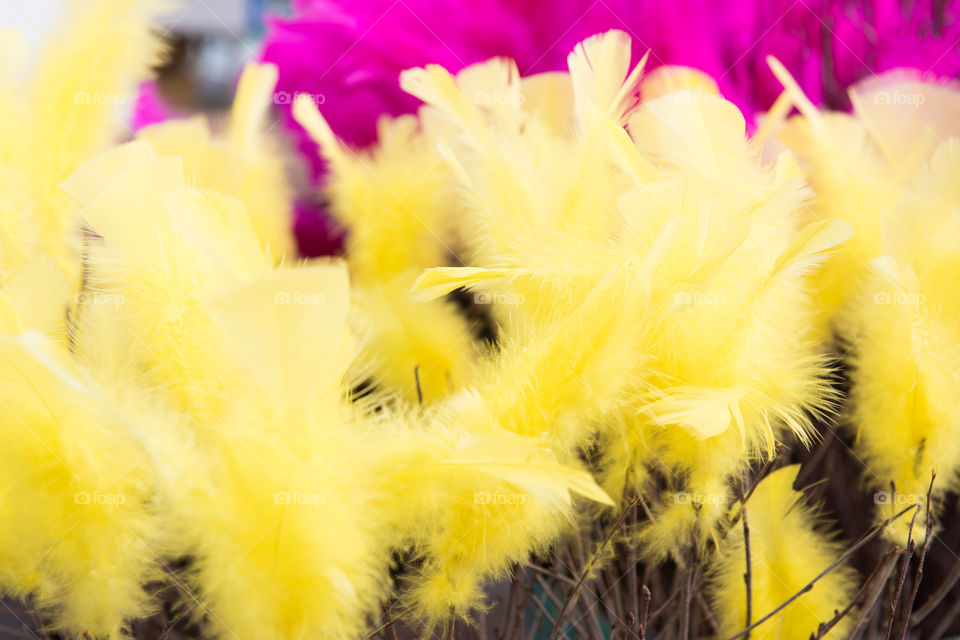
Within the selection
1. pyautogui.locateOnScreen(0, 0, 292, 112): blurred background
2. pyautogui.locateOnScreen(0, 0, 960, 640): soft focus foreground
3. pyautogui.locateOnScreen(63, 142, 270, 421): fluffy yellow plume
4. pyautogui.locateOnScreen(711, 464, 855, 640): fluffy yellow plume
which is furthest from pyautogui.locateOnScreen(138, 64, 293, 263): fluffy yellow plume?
pyautogui.locateOnScreen(0, 0, 292, 112): blurred background

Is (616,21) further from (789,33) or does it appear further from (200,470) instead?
(200,470)

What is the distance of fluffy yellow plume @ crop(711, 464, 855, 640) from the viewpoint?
37 centimetres

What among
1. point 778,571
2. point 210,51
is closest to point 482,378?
point 778,571

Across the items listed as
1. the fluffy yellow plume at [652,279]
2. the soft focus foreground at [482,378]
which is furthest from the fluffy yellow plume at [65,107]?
the fluffy yellow plume at [652,279]

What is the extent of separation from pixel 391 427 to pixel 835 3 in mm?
470

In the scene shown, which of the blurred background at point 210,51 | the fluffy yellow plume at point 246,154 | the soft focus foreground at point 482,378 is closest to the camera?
the soft focus foreground at point 482,378

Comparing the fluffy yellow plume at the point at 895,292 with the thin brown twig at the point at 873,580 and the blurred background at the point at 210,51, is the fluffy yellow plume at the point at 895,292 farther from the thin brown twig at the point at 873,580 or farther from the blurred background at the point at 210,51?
the blurred background at the point at 210,51

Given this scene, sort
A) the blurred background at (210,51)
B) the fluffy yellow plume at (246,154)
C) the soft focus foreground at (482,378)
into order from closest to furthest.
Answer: the soft focus foreground at (482,378) < the fluffy yellow plume at (246,154) < the blurred background at (210,51)

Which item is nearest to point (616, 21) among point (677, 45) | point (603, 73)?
point (677, 45)

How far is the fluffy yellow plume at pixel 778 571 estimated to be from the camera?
37 centimetres

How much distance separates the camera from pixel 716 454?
1.03 feet

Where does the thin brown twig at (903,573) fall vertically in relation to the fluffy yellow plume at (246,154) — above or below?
below

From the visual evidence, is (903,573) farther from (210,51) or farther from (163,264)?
(210,51)

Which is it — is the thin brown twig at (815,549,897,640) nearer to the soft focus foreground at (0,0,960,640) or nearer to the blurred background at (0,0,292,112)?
the soft focus foreground at (0,0,960,640)
